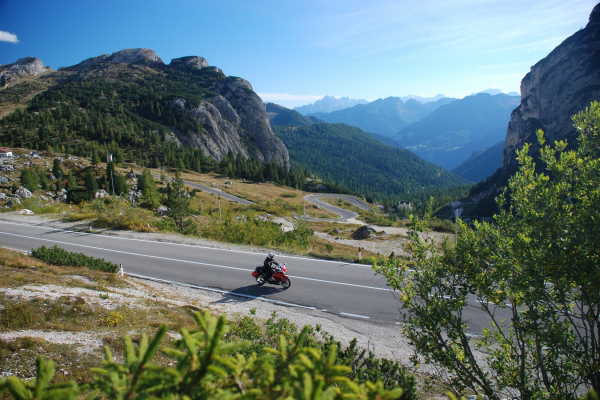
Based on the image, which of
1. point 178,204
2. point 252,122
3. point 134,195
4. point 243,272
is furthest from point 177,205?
point 252,122

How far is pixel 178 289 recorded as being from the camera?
11.6m

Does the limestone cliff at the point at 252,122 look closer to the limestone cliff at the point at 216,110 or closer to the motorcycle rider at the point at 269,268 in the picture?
the limestone cliff at the point at 216,110

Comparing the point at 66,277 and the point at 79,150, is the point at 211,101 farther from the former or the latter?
the point at 66,277

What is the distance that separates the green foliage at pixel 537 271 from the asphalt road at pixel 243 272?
11.6 ft

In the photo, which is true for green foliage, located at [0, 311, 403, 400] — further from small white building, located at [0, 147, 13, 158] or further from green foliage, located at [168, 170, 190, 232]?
small white building, located at [0, 147, 13, 158]

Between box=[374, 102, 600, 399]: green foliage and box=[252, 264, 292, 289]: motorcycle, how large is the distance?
7.21 metres

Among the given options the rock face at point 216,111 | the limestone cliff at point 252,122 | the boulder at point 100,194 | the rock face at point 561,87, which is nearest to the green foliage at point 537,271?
the boulder at point 100,194

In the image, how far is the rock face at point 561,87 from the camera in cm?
11150

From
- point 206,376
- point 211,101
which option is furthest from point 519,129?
point 206,376

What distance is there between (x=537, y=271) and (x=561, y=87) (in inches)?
6405

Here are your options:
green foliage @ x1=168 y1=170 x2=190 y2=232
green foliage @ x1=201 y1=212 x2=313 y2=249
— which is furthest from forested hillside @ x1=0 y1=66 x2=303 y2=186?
green foliage @ x1=201 y1=212 x2=313 y2=249

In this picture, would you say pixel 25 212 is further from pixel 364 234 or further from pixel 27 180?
pixel 364 234

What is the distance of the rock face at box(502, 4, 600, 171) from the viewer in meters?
112

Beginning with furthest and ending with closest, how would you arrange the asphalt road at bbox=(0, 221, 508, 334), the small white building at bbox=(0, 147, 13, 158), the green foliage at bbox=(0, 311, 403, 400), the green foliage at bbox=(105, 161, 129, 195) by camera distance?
the small white building at bbox=(0, 147, 13, 158) → the green foliage at bbox=(105, 161, 129, 195) → the asphalt road at bbox=(0, 221, 508, 334) → the green foliage at bbox=(0, 311, 403, 400)
